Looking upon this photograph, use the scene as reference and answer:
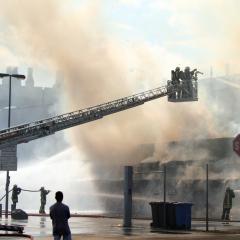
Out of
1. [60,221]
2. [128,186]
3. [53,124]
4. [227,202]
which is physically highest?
[53,124]

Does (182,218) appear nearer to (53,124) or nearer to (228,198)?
(53,124)

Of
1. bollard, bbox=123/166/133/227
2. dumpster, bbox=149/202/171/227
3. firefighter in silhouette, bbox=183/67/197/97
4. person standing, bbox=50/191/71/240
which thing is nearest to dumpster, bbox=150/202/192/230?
dumpster, bbox=149/202/171/227

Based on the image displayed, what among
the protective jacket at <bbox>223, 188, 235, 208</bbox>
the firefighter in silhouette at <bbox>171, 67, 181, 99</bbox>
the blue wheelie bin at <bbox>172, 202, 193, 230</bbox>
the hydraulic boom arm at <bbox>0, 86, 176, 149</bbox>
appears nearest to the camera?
the blue wheelie bin at <bbox>172, 202, 193, 230</bbox>

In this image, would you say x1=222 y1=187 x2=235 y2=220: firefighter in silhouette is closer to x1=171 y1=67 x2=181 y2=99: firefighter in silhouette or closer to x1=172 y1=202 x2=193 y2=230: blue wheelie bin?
x1=172 y1=202 x2=193 y2=230: blue wheelie bin

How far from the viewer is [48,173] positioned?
51875mm

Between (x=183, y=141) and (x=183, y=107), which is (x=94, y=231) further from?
(x=183, y=107)

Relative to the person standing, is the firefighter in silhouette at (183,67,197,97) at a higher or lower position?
higher

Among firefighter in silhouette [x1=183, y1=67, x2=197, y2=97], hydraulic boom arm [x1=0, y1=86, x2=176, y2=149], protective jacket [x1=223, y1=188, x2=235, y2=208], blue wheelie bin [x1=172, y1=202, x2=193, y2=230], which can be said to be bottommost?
blue wheelie bin [x1=172, y1=202, x2=193, y2=230]

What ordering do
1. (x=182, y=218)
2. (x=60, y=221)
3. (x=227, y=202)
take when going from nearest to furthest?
(x=60, y=221) < (x=182, y=218) < (x=227, y=202)

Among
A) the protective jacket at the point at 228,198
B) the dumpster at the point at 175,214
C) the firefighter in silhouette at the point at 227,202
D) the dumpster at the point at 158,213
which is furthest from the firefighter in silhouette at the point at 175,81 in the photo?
the dumpster at the point at 175,214

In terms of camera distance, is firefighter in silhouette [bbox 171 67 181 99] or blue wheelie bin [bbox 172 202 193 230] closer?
blue wheelie bin [bbox 172 202 193 230]

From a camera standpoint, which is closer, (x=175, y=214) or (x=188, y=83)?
(x=175, y=214)

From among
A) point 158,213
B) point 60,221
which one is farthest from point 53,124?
point 60,221

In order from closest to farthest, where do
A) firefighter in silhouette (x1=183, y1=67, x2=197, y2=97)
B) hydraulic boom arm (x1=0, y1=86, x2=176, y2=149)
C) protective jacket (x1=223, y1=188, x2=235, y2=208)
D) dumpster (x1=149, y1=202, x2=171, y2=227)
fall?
dumpster (x1=149, y1=202, x2=171, y2=227)
hydraulic boom arm (x1=0, y1=86, x2=176, y2=149)
protective jacket (x1=223, y1=188, x2=235, y2=208)
firefighter in silhouette (x1=183, y1=67, x2=197, y2=97)
